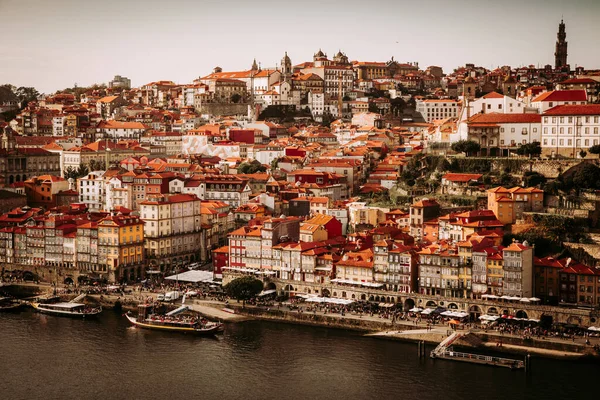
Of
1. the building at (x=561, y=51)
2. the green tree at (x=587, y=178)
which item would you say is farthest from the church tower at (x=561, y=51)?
the green tree at (x=587, y=178)

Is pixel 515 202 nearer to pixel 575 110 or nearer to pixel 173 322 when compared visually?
pixel 575 110

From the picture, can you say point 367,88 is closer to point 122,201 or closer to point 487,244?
point 122,201

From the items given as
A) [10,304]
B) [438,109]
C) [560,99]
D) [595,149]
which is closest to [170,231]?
[10,304]

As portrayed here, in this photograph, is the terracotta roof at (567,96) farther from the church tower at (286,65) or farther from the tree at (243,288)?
the church tower at (286,65)

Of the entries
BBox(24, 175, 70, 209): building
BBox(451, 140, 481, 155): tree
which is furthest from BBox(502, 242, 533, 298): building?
BBox(24, 175, 70, 209): building

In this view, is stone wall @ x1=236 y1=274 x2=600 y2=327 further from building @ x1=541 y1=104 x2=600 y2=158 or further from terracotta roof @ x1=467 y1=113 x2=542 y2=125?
terracotta roof @ x1=467 y1=113 x2=542 y2=125

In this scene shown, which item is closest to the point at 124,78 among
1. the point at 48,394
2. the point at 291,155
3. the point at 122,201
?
the point at 291,155

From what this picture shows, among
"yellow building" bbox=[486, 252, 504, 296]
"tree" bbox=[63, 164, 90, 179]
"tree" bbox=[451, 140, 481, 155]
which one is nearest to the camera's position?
"yellow building" bbox=[486, 252, 504, 296]
